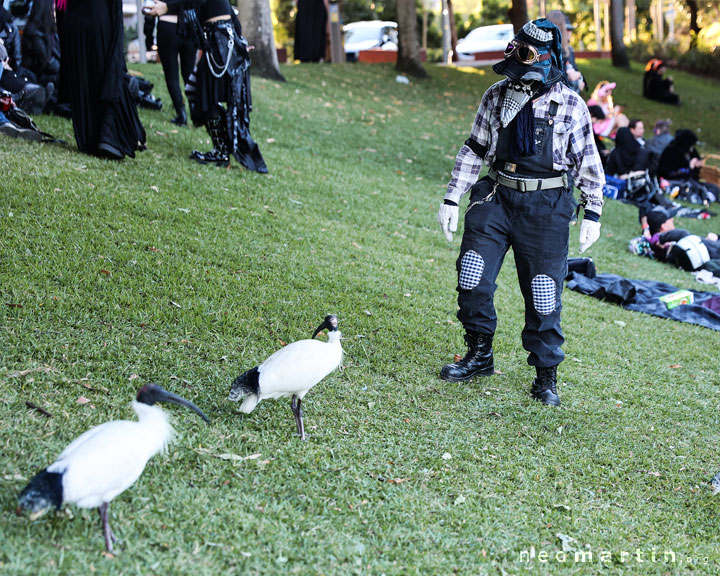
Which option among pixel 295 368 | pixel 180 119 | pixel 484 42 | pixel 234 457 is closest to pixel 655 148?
pixel 180 119

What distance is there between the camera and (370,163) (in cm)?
1173

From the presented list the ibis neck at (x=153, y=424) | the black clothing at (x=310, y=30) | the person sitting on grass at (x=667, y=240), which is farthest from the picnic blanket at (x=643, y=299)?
the black clothing at (x=310, y=30)

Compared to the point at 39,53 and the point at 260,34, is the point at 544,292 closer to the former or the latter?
the point at 39,53

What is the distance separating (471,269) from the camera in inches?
192

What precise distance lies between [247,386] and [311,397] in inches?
32.8

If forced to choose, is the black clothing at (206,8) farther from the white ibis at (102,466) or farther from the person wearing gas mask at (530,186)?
the white ibis at (102,466)

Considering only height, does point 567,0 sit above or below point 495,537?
above

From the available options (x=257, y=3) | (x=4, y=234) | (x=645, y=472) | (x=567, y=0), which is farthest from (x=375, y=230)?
(x=567, y=0)

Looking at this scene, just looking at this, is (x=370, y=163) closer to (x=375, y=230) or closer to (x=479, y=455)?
(x=375, y=230)

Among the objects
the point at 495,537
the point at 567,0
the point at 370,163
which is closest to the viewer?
the point at 495,537

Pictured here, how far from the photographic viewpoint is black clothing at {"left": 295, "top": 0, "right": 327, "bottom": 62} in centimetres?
1962

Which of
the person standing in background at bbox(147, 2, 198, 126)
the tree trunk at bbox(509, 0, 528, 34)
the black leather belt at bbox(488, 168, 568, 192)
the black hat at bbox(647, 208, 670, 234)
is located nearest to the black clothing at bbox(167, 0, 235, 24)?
the person standing in background at bbox(147, 2, 198, 126)

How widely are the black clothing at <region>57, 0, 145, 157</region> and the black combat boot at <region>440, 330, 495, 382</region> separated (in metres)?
4.55

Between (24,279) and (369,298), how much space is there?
2.65m
